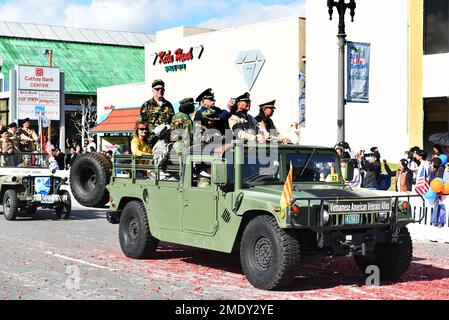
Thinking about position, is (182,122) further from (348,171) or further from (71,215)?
(71,215)

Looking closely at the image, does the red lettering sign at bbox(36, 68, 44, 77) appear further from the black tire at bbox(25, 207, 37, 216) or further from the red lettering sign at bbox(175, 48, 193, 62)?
the black tire at bbox(25, 207, 37, 216)

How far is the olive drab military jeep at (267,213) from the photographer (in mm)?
9039

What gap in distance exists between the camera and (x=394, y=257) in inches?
390

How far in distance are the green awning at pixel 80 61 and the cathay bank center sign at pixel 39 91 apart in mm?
7978

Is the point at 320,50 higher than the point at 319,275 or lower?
higher

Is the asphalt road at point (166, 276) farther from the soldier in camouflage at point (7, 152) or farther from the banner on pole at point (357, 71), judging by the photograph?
the banner on pole at point (357, 71)

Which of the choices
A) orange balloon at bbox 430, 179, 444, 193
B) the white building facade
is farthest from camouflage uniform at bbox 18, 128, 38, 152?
the white building facade

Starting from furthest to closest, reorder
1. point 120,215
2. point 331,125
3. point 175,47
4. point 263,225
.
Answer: point 175,47 < point 331,125 < point 120,215 < point 263,225

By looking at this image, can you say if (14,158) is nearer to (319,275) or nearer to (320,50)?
(319,275)

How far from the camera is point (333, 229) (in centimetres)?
910

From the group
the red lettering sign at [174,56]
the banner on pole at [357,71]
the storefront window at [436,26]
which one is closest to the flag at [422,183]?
the banner on pole at [357,71]

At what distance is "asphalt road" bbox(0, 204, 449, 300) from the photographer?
9008mm
